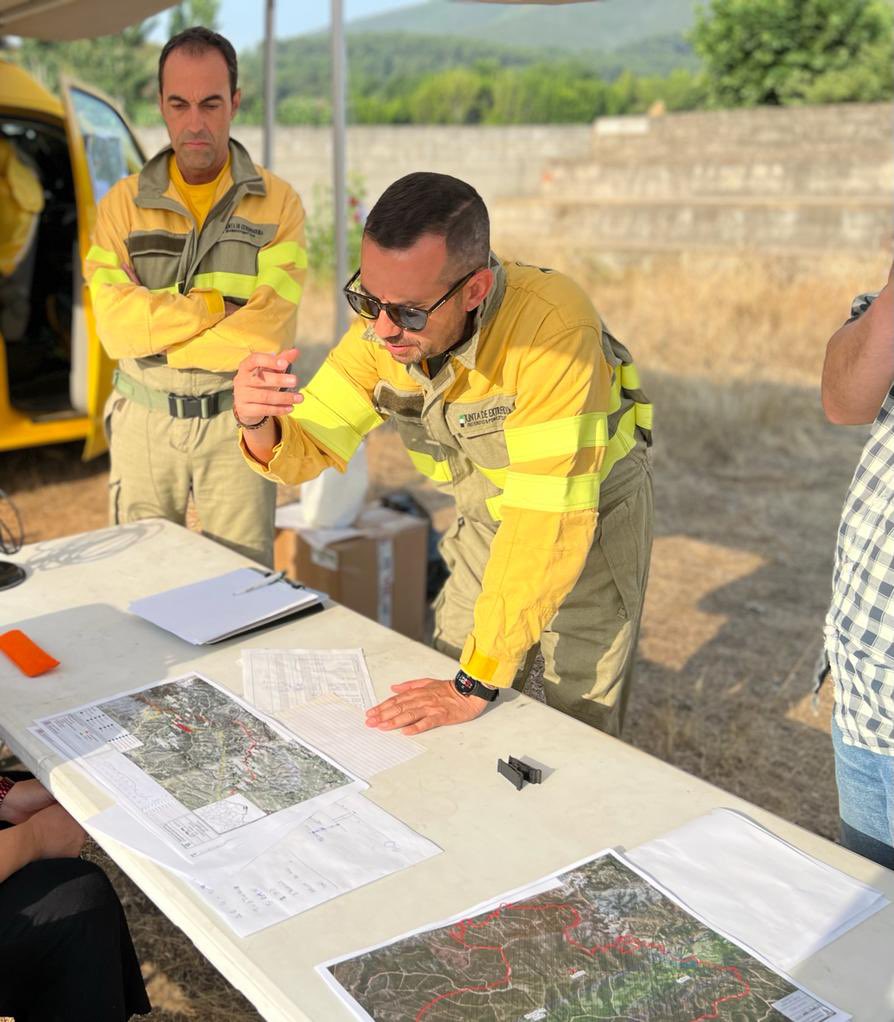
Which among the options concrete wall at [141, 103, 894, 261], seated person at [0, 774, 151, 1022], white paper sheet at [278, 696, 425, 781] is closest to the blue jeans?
white paper sheet at [278, 696, 425, 781]

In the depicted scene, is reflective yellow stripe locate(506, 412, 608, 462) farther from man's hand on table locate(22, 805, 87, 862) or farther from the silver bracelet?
man's hand on table locate(22, 805, 87, 862)

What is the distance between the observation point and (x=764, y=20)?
1798cm

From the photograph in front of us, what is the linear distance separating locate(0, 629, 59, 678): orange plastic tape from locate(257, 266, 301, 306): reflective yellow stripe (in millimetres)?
1201

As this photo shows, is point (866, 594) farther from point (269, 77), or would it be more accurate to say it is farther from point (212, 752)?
point (269, 77)

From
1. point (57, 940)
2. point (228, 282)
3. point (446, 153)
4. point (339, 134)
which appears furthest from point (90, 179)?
point (446, 153)

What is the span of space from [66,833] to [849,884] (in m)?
1.20

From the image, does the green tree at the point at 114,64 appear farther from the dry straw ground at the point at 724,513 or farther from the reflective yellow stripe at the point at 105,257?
the reflective yellow stripe at the point at 105,257

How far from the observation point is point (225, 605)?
2225 mm

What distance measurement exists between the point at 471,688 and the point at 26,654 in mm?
842

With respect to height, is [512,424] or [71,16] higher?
[71,16]

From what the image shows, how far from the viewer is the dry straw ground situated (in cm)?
331

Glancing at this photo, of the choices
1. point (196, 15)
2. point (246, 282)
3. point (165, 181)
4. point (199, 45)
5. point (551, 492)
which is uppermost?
point (196, 15)

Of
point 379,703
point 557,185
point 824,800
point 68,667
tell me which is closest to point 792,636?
point 824,800

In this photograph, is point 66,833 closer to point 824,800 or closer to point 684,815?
point 684,815
